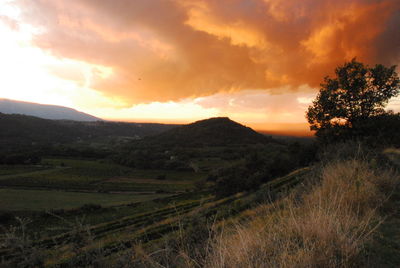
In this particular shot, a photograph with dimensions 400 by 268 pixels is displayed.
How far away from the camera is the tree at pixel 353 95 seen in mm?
21219

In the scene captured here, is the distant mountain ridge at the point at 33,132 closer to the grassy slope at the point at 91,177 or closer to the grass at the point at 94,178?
the grassy slope at the point at 91,177

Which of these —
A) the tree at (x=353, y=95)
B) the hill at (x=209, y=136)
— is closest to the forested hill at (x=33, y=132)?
the hill at (x=209, y=136)

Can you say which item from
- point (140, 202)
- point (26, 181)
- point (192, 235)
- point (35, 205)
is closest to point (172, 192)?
point (140, 202)

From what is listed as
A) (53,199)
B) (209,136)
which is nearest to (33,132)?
(209,136)

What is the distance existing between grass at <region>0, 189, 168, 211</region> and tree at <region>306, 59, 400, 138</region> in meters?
51.6

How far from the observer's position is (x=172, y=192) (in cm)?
6981

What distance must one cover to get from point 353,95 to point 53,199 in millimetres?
69173

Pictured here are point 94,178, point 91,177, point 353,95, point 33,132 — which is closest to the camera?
point 353,95

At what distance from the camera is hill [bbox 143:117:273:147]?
16125 cm

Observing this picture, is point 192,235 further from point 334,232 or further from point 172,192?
point 172,192

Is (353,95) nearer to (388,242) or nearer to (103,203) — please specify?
(388,242)

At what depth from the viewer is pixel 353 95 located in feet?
72.2

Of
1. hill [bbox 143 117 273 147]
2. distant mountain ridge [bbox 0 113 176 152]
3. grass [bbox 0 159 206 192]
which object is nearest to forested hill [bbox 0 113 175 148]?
distant mountain ridge [bbox 0 113 176 152]

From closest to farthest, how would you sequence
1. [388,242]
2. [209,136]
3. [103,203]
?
[388,242]
[103,203]
[209,136]
